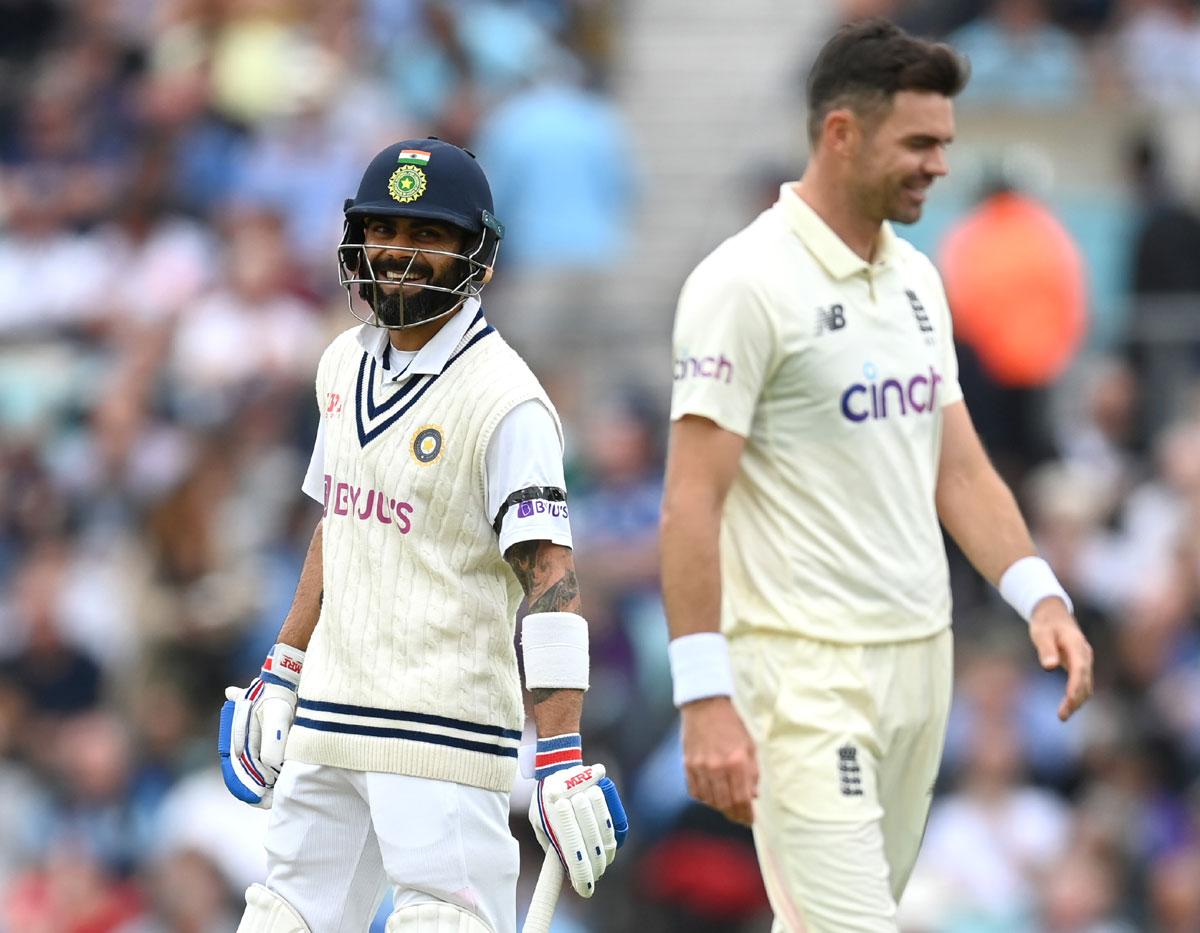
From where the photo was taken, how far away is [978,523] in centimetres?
601

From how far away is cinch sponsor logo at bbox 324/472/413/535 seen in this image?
5234 millimetres

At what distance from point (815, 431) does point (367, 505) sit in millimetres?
1089

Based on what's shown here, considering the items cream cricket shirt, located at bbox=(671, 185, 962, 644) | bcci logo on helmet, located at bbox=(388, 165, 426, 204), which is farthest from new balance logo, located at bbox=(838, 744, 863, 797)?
bcci logo on helmet, located at bbox=(388, 165, 426, 204)

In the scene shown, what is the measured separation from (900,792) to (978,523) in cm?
74

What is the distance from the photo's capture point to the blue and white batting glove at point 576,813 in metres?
4.96

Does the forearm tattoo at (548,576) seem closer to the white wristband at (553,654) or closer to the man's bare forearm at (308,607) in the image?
the white wristband at (553,654)

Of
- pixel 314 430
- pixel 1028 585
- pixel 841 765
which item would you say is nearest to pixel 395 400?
pixel 841 765

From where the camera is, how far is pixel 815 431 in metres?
5.65

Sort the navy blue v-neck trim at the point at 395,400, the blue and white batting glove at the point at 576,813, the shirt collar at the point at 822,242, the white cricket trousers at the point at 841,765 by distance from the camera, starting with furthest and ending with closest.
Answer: the shirt collar at the point at 822,242 < the white cricket trousers at the point at 841,765 < the navy blue v-neck trim at the point at 395,400 < the blue and white batting glove at the point at 576,813

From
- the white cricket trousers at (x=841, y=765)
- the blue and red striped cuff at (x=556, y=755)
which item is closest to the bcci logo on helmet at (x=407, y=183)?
the blue and red striped cuff at (x=556, y=755)

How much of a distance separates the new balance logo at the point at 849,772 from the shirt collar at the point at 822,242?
1.12m

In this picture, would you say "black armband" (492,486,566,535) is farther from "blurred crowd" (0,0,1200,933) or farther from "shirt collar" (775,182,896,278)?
"blurred crowd" (0,0,1200,933)

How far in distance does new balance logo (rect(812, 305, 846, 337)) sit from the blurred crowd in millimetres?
3600

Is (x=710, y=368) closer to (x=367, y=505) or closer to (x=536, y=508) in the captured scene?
(x=536, y=508)
